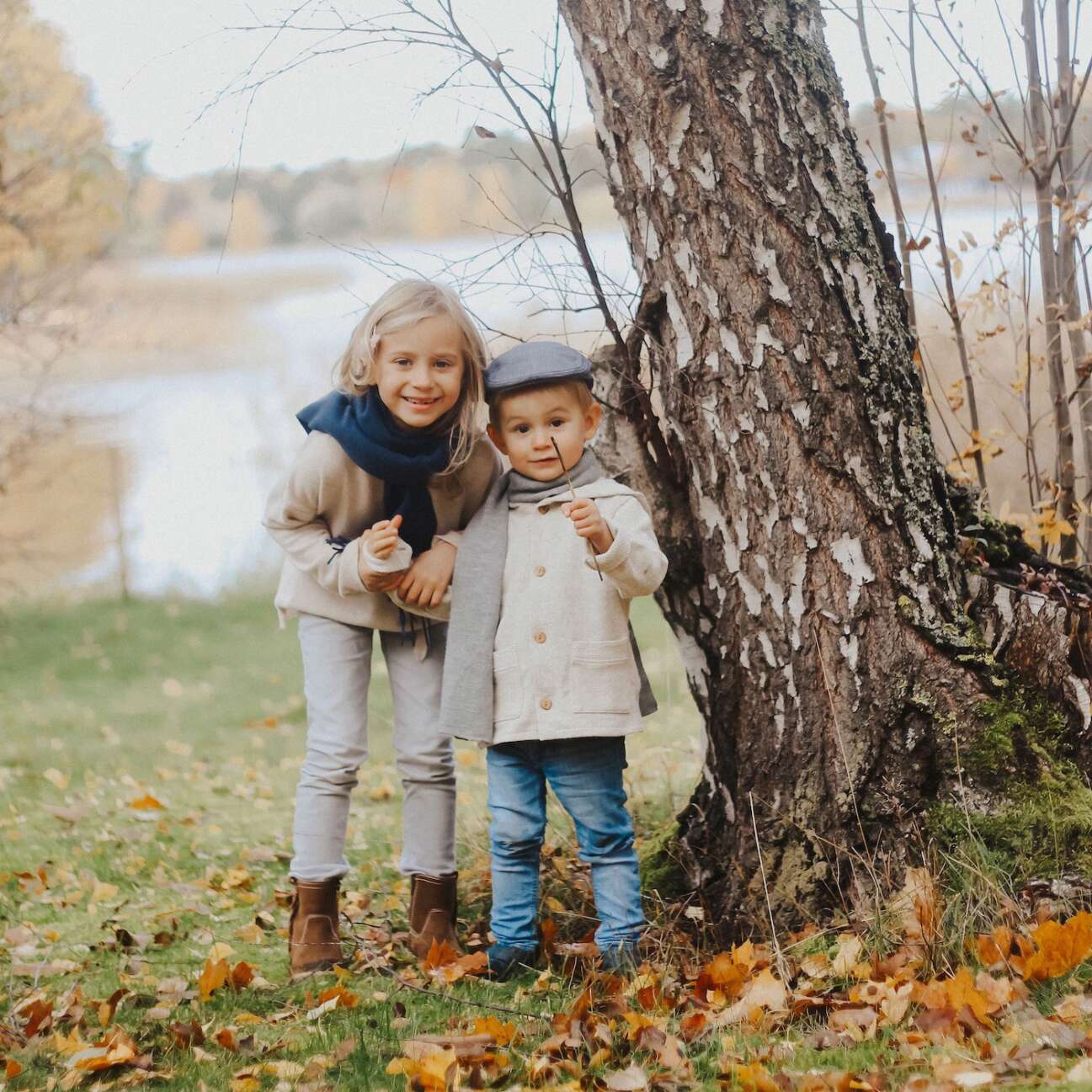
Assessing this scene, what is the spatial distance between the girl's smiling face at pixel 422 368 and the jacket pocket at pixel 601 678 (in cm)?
73

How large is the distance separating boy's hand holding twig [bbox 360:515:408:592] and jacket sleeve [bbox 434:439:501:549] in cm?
19

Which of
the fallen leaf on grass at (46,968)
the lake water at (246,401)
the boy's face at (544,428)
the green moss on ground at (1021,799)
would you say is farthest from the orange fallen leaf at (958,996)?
the fallen leaf on grass at (46,968)

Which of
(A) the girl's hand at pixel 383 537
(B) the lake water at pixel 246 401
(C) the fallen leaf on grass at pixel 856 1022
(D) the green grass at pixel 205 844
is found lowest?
(D) the green grass at pixel 205 844

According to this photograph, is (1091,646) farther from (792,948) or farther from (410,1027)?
(410,1027)

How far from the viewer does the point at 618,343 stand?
3295 mm

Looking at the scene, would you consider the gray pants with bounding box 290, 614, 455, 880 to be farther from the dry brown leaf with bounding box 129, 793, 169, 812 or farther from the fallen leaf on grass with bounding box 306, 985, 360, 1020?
the dry brown leaf with bounding box 129, 793, 169, 812

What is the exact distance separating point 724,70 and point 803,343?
684mm

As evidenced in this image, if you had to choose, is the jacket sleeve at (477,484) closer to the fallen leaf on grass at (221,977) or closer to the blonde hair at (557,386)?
the blonde hair at (557,386)

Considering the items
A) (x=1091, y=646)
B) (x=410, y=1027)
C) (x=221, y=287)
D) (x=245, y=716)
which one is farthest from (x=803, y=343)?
(x=221, y=287)

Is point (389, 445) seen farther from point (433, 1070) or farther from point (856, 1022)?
point (856, 1022)

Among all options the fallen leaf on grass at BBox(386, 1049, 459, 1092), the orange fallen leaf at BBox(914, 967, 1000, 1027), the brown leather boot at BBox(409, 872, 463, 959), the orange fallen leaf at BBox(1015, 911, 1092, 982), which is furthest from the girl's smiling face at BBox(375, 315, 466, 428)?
the orange fallen leaf at BBox(1015, 911, 1092, 982)

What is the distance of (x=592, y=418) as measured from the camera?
10.4ft

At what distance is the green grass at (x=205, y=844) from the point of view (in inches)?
116

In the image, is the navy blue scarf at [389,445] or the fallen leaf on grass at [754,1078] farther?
the navy blue scarf at [389,445]
